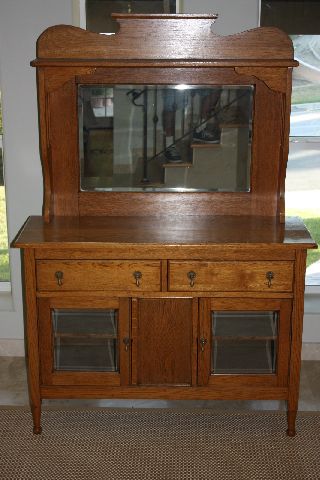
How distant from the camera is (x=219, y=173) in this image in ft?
8.89

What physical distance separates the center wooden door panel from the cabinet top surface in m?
0.24

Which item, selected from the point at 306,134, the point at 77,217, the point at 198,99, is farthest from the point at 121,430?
the point at 306,134

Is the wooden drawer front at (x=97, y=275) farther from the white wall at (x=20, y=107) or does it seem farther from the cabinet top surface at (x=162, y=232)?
the white wall at (x=20, y=107)

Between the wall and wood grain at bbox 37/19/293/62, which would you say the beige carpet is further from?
the wall

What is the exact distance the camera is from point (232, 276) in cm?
240

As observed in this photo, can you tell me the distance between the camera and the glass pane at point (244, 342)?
247 centimetres

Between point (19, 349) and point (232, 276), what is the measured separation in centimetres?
126

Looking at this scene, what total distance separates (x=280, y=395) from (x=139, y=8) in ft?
5.65

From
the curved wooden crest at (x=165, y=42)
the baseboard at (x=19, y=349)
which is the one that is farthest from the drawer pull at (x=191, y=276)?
the baseboard at (x=19, y=349)

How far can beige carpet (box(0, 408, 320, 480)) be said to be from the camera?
232 centimetres

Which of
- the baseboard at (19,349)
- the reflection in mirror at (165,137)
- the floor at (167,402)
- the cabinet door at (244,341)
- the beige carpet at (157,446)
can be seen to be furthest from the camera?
the baseboard at (19,349)

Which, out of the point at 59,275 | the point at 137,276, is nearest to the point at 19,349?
the point at 59,275

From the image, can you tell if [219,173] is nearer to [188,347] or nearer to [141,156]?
[141,156]

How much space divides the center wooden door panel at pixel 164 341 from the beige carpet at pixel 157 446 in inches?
8.6
